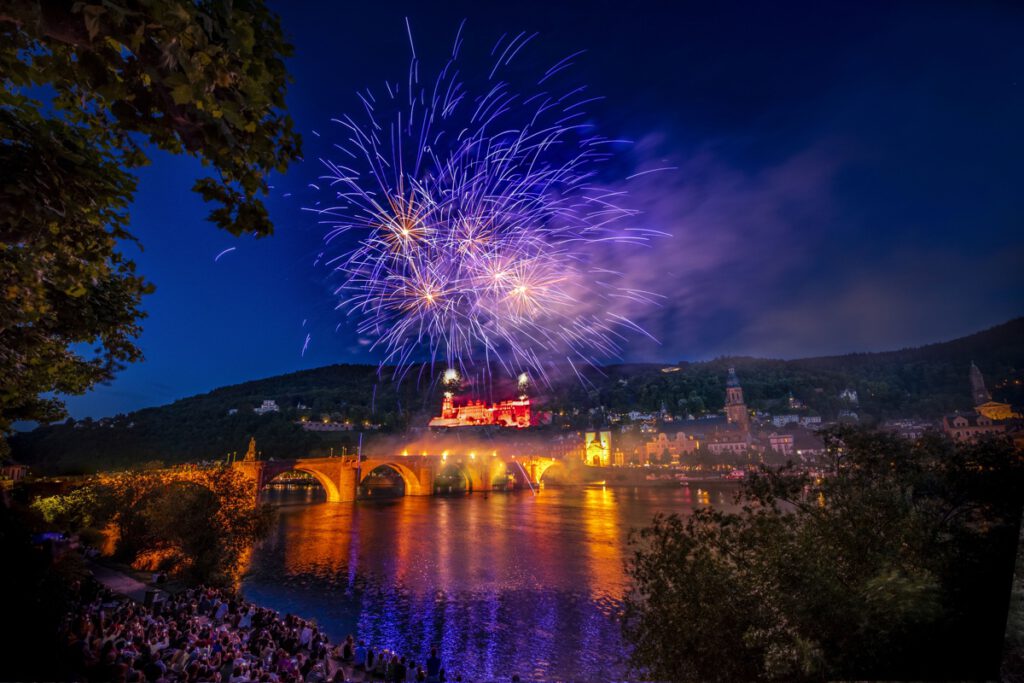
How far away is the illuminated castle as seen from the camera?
164 meters

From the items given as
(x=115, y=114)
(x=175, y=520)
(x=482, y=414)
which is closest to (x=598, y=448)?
(x=482, y=414)

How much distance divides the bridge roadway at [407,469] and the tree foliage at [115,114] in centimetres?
7063

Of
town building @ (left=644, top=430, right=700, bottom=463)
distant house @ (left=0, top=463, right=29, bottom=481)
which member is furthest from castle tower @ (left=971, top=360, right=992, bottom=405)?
town building @ (left=644, top=430, right=700, bottom=463)

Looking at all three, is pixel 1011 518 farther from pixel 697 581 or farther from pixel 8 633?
pixel 8 633

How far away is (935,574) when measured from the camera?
10.5 m

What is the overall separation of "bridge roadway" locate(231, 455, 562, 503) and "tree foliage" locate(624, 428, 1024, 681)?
6754 centimetres

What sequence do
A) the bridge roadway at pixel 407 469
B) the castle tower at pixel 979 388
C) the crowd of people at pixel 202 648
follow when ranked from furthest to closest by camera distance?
the bridge roadway at pixel 407 469
the castle tower at pixel 979 388
the crowd of people at pixel 202 648

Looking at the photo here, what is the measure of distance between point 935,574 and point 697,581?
4.83 meters

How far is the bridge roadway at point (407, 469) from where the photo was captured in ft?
244

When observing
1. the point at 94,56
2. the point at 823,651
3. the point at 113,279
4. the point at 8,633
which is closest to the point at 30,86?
the point at 94,56

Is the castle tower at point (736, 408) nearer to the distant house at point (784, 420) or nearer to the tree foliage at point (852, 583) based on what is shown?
the distant house at point (784, 420)

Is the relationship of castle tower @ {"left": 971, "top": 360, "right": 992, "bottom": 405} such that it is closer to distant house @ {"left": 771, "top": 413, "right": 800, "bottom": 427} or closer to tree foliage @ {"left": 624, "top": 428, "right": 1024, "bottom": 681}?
tree foliage @ {"left": 624, "top": 428, "right": 1024, "bottom": 681}

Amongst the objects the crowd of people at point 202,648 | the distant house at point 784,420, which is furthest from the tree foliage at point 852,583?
the distant house at point 784,420

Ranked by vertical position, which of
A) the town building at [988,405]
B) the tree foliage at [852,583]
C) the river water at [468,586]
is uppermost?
the town building at [988,405]
